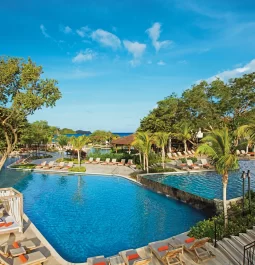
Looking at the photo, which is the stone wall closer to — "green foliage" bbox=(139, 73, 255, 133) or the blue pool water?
the blue pool water

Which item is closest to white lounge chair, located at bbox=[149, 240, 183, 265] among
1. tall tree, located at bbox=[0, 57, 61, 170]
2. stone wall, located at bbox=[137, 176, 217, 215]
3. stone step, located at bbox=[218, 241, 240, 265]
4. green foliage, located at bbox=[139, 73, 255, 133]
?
stone step, located at bbox=[218, 241, 240, 265]

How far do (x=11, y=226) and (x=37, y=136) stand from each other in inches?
1288

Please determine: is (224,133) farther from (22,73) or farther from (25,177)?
(25,177)

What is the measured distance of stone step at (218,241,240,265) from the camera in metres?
7.08

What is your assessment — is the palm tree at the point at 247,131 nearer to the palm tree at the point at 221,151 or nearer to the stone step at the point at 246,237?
the palm tree at the point at 221,151

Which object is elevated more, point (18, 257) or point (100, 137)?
point (100, 137)

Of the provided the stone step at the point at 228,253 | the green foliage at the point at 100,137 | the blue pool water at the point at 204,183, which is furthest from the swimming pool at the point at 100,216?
the green foliage at the point at 100,137

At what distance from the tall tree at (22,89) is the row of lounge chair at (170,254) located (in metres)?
12.7

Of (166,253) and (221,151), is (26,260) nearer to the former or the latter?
(166,253)

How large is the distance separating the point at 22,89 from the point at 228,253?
53.1 feet

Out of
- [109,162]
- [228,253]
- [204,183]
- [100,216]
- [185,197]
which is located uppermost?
[109,162]

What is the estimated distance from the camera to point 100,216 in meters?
12.0

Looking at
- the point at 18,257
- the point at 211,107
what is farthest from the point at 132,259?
the point at 211,107

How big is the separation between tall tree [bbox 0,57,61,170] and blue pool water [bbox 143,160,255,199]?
423 inches
